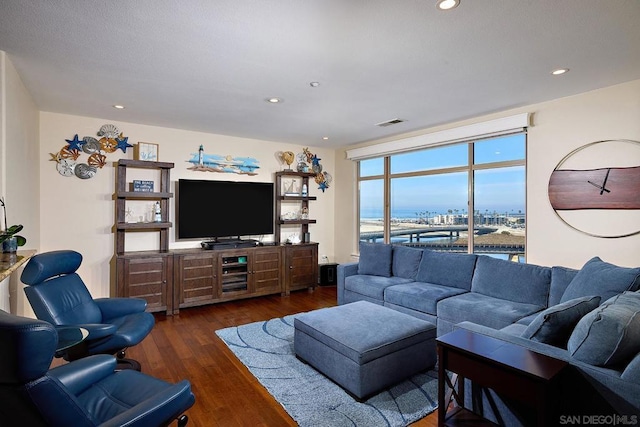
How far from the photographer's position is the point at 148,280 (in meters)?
4.25

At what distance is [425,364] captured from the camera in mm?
2768

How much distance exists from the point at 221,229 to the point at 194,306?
118cm

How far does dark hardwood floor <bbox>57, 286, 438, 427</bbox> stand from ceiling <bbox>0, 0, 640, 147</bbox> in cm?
256

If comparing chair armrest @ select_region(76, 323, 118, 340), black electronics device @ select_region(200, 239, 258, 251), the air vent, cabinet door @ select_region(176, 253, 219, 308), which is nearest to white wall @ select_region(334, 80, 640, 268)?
the air vent

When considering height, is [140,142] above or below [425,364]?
above

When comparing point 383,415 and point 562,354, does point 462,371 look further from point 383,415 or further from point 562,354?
point 383,415

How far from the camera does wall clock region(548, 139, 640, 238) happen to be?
121 inches

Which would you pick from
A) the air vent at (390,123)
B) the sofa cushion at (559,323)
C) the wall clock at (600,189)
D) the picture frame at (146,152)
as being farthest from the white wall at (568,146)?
the picture frame at (146,152)

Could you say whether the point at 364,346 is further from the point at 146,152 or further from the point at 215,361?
the point at 146,152

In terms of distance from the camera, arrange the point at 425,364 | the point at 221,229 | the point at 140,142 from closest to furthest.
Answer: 1. the point at 425,364
2. the point at 140,142
3. the point at 221,229

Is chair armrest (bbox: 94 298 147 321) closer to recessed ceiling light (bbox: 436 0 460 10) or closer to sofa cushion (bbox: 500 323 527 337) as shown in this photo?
sofa cushion (bbox: 500 323 527 337)

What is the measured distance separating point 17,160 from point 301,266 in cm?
380

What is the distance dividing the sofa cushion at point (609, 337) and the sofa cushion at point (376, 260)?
2948mm

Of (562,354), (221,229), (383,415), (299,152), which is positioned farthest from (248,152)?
(562,354)
